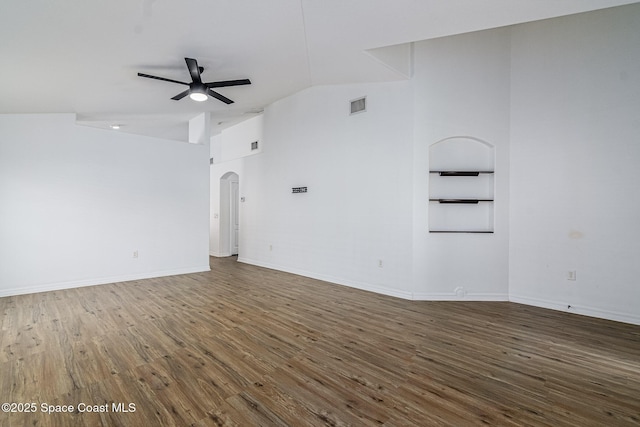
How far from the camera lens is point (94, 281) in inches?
202

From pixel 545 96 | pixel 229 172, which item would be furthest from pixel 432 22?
pixel 229 172

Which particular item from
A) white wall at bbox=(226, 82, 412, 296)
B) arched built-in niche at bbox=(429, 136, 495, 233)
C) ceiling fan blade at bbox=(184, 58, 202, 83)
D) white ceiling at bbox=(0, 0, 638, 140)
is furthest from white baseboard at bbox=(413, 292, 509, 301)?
ceiling fan blade at bbox=(184, 58, 202, 83)

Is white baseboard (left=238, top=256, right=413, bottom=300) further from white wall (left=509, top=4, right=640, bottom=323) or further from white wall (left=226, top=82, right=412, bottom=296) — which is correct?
white wall (left=509, top=4, right=640, bottom=323)

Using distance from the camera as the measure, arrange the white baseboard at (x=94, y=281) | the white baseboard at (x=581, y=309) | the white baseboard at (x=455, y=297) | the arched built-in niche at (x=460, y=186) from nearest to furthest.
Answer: the white baseboard at (x=581, y=309), the white baseboard at (x=455, y=297), the arched built-in niche at (x=460, y=186), the white baseboard at (x=94, y=281)

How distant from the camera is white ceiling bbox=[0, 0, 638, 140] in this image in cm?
262

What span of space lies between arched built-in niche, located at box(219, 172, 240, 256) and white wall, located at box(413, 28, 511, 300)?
545 cm

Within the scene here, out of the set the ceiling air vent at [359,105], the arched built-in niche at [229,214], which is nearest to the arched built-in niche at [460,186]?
the ceiling air vent at [359,105]

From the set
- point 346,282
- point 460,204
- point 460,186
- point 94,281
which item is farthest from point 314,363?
point 94,281

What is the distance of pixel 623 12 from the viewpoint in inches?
144

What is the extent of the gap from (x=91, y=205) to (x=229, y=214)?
3.50m

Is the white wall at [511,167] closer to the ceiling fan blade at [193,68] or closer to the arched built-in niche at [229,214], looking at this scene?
the ceiling fan blade at [193,68]

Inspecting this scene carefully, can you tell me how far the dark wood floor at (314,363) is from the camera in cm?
191

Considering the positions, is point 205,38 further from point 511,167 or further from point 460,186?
point 511,167

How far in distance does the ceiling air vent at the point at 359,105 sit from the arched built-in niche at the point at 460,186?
1.33m
